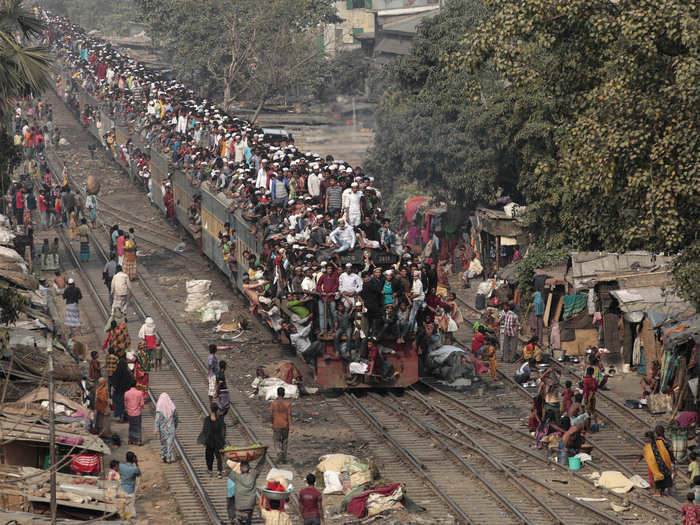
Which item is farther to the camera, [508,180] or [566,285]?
[508,180]

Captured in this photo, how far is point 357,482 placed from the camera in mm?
18438

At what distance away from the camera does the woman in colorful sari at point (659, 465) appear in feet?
59.1

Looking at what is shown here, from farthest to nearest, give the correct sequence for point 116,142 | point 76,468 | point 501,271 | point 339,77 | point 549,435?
point 339,77
point 116,142
point 501,271
point 549,435
point 76,468

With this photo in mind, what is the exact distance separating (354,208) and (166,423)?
7.61m

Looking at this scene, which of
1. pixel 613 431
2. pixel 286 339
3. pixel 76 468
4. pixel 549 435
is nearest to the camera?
pixel 76 468

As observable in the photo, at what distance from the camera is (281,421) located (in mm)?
19188

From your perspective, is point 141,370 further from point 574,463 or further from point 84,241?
point 84,241

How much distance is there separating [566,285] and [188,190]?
13000 millimetres

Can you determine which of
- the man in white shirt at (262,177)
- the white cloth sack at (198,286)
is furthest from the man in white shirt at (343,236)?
the white cloth sack at (198,286)

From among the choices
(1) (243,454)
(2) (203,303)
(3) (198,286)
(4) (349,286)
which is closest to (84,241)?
(3) (198,286)

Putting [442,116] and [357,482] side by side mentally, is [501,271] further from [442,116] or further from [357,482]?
[357,482]

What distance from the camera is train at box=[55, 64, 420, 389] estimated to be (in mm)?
22578

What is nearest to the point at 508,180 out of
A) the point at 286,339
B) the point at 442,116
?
the point at 442,116

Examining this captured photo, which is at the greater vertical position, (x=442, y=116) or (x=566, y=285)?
(x=442, y=116)
